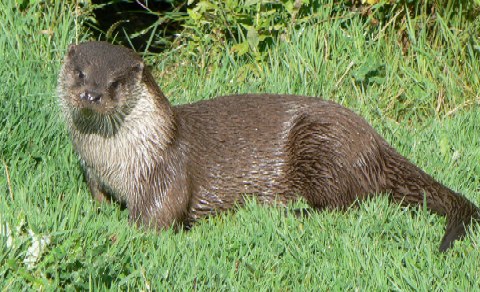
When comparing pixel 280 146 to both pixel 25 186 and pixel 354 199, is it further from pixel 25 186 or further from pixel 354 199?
pixel 25 186

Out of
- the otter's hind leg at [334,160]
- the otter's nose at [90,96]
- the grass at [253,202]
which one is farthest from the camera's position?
the otter's hind leg at [334,160]

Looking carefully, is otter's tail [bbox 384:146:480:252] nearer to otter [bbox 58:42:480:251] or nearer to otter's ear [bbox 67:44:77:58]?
otter [bbox 58:42:480:251]

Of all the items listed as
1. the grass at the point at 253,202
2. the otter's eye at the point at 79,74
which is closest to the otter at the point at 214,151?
the otter's eye at the point at 79,74

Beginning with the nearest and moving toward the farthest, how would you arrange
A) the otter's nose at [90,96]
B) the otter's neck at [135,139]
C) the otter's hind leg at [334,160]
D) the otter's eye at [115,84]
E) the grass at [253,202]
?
the grass at [253,202] < the otter's nose at [90,96] < the otter's eye at [115,84] < the otter's neck at [135,139] < the otter's hind leg at [334,160]

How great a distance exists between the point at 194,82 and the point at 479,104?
1.42 m

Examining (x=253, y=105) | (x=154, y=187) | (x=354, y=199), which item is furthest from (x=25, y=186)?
(x=354, y=199)

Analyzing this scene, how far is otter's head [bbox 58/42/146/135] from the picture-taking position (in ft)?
11.4

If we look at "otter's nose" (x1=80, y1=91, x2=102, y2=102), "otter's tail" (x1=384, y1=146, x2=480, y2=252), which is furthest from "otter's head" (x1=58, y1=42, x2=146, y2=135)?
"otter's tail" (x1=384, y1=146, x2=480, y2=252)

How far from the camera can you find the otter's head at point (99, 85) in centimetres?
348

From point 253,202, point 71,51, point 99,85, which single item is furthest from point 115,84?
point 253,202

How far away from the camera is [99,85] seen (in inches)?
137

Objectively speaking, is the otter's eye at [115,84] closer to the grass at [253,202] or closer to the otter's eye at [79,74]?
the otter's eye at [79,74]

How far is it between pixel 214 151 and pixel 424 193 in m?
0.85

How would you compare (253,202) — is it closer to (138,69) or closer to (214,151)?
(214,151)
